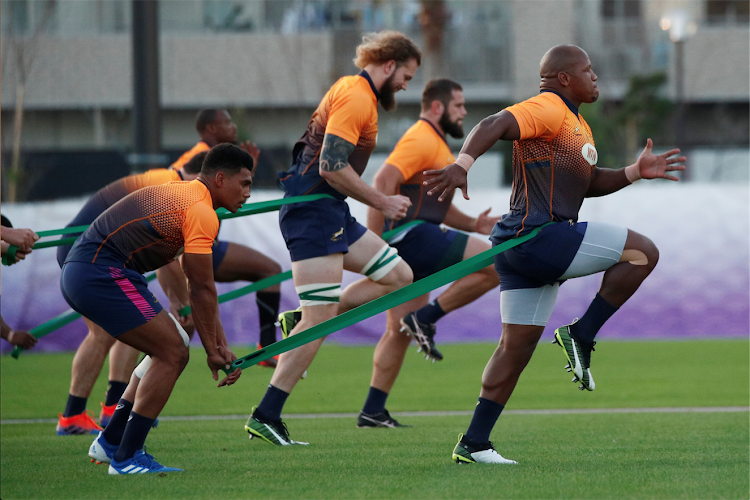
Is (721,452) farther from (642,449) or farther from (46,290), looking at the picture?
(46,290)

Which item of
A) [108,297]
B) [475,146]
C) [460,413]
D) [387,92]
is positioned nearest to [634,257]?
[475,146]

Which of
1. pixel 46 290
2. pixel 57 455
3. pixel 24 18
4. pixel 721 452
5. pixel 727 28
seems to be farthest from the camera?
pixel 727 28

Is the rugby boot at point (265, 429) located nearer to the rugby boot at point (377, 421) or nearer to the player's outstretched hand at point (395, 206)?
the rugby boot at point (377, 421)

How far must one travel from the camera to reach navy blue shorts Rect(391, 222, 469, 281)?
7.18 m

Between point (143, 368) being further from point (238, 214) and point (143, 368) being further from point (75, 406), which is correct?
point (75, 406)

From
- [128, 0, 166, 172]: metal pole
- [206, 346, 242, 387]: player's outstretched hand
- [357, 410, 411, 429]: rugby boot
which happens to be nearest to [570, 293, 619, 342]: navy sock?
[206, 346, 242, 387]: player's outstretched hand

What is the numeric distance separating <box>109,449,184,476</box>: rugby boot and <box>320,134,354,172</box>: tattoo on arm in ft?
6.28

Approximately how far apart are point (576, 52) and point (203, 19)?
25.4m

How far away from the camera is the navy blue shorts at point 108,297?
195 inches

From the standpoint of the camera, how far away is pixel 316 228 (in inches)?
237

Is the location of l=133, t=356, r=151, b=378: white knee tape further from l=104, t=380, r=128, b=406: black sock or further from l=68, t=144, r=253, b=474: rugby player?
l=104, t=380, r=128, b=406: black sock

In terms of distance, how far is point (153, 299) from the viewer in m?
5.10

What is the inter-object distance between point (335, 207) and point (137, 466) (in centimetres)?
198

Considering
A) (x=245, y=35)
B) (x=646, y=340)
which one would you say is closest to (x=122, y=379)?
(x=646, y=340)
